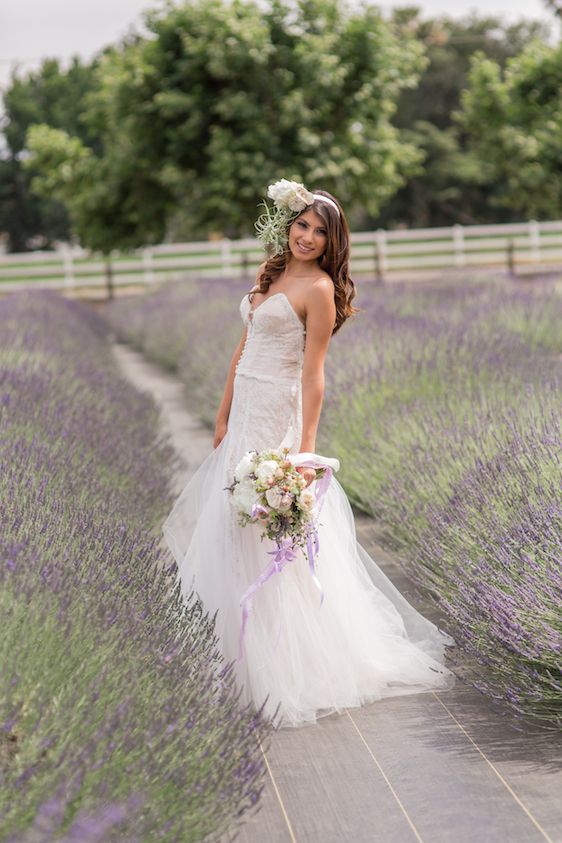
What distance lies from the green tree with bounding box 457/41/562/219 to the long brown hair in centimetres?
1590

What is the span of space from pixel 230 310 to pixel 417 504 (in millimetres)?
10820

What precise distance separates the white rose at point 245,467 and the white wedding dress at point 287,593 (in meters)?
0.24

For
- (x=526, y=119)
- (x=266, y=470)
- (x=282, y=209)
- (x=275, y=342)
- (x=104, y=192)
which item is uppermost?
(x=526, y=119)

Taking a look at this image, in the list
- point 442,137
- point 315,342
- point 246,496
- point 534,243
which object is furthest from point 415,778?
point 442,137

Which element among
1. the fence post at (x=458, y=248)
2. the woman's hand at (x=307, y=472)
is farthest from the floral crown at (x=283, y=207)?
the fence post at (x=458, y=248)

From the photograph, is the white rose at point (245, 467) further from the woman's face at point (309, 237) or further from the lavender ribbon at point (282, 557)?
the woman's face at point (309, 237)

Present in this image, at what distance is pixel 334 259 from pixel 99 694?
214 cm

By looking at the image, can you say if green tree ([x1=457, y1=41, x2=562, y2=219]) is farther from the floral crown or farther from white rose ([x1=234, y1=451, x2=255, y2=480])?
white rose ([x1=234, y1=451, x2=255, y2=480])

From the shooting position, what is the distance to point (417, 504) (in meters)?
6.27

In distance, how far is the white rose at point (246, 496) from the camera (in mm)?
4629

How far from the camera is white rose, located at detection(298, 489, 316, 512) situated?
4598mm

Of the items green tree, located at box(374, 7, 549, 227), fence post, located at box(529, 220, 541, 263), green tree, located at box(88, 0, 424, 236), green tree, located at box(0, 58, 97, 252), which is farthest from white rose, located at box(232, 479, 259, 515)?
green tree, located at box(0, 58, 97, 252)

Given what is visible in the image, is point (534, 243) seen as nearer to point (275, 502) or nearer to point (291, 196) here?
point (291, 196)

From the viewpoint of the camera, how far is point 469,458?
6250 millimetres
